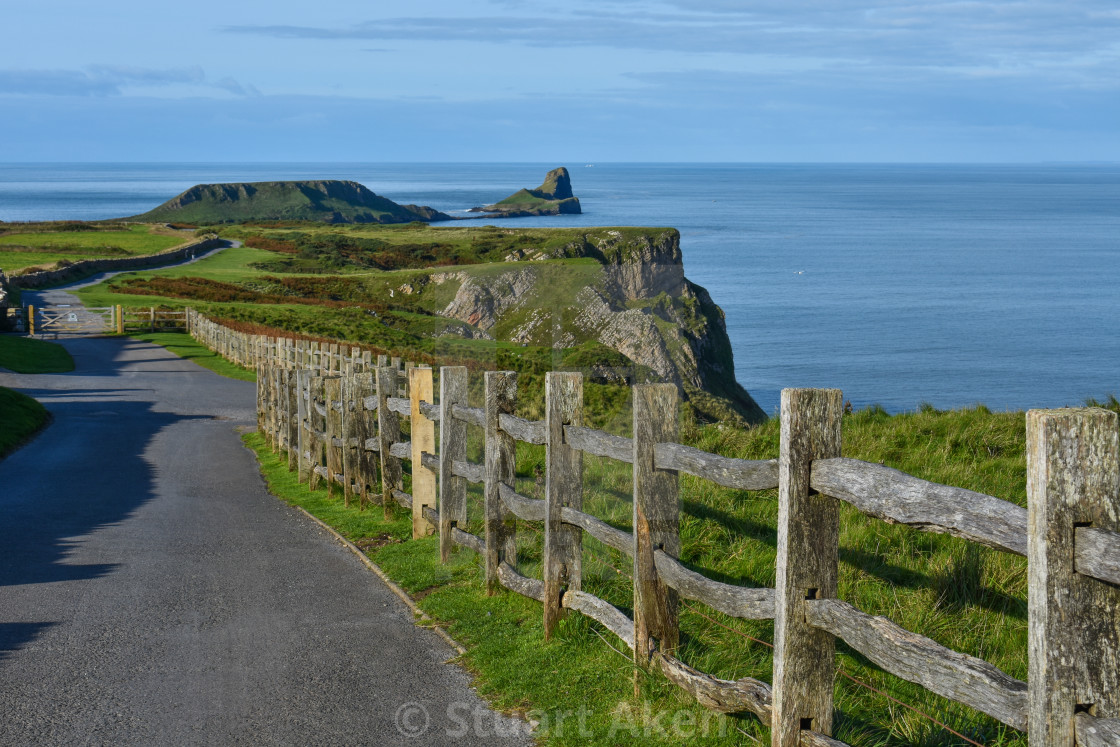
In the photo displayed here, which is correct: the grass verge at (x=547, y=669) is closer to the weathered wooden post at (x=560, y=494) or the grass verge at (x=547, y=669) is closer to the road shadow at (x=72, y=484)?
the weathered wooden post at (x=560, y=494)

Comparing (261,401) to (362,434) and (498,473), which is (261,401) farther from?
(498,473)

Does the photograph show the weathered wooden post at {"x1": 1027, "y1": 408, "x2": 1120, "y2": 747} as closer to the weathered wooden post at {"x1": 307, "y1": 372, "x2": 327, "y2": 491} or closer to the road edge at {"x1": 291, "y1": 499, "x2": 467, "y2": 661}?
the road edge at {"x1": 291, "y1": 499, "x2": 467, "y2": 661}

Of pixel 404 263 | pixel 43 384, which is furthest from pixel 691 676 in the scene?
pixel 404 263

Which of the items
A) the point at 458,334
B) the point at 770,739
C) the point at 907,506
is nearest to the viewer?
the point at 907,506

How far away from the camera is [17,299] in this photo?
48000 millimetres

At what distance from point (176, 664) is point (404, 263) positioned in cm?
9397

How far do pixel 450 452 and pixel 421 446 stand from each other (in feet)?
4.00

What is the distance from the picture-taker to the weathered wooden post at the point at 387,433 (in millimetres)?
11000

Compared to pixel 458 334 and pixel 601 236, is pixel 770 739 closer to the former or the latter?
pixel 458 334

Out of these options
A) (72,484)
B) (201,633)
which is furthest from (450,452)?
(72,484)

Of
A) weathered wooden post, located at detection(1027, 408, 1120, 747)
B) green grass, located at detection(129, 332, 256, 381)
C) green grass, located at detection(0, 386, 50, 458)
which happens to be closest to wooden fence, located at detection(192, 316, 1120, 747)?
weathered wooden post, located at detection(1027, 408, 1120, 747)

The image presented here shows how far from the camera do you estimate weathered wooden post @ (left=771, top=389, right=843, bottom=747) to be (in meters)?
4.21

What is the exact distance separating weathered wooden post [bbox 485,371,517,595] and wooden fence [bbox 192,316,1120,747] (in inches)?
0.4

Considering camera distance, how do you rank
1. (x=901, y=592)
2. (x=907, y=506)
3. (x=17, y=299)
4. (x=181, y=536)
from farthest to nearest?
(x=17, y=299) < (x=181, y=536) < (x=901, y=592) < (x=907, y=506)
